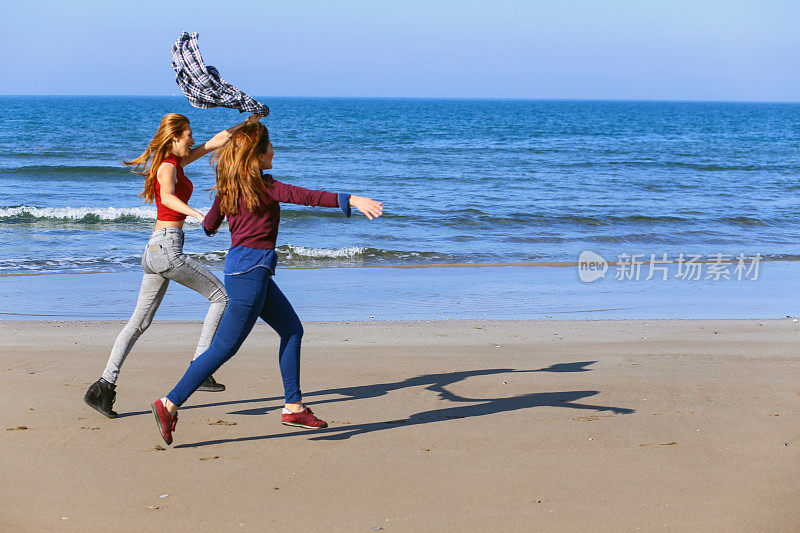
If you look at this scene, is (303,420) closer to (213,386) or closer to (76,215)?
(213,386)

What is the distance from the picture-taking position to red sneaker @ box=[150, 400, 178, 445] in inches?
151

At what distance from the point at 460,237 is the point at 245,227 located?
11.6m

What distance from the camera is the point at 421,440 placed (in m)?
4.12

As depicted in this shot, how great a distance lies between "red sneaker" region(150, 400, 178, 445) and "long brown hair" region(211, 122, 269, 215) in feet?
3.33

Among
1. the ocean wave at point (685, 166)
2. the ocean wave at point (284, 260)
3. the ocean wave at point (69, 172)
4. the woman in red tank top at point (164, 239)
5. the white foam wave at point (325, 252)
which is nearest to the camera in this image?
the woman in red tank top at point (164, 239)

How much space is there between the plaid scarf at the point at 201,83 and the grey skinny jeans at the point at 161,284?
0.76 meters

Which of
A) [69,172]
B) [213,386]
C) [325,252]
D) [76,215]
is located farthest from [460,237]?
[69,172]

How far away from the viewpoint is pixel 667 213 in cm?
1852

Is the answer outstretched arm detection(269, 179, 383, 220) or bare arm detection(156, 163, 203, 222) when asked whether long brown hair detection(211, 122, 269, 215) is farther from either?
bare arm detection(156, 163, 203, 222)

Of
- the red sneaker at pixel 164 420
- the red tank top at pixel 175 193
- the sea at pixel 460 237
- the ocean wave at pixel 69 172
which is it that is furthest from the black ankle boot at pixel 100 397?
the ocean wave at pixel 69 172

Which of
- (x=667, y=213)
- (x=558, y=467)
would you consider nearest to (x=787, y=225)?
(x=667, y=213)

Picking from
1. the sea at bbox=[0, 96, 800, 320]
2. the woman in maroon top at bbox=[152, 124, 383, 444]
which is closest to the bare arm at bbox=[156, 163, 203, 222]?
the woman in maroon top at bbox=[152, 124, 383, 444]

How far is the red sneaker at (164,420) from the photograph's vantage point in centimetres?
384

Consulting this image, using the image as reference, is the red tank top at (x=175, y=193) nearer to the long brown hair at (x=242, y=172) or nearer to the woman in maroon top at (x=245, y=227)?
the woman in maroon top at (x=245, y=227)
